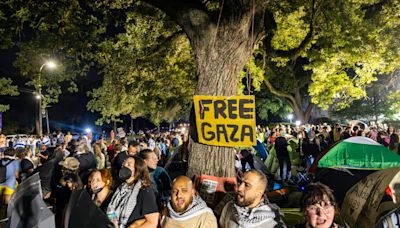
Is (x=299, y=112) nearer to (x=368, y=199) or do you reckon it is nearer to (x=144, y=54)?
(x=144, y=54)

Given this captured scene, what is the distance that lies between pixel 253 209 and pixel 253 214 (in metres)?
0.05

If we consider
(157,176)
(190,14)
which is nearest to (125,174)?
(157,176)

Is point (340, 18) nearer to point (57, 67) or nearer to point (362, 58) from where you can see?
point (362, 58)

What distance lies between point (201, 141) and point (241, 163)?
638 centimetres

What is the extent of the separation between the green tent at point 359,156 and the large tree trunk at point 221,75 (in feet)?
11.0

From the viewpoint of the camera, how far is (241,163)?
456 inches

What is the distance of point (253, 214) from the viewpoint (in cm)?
347

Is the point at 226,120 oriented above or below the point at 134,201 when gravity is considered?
above

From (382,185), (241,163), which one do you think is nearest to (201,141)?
(382,185)

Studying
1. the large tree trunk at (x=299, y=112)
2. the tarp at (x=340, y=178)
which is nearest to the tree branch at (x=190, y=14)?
the tarp at (x=340, y=178)

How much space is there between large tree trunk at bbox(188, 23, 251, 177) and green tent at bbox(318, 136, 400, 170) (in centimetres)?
336

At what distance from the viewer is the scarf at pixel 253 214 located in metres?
3.43

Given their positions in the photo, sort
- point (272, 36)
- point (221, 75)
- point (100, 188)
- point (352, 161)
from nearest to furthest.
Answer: point (100, 188) → point (221, 75) → point (352, 161) → point (272, 36)

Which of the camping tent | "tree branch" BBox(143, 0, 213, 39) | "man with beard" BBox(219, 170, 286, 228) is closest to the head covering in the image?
"tree branch" BBox(143, 0, 213, 39)
